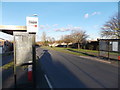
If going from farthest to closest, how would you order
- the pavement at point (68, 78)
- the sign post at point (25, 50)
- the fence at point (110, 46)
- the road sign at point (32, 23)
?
the fence at point (110, 46)
the road sign at point (32, 23)
the pavement at point (68, 78)
the sign post at point (25, 50)

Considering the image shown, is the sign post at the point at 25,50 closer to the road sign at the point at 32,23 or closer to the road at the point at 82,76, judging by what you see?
the road sign at the point at 32,23

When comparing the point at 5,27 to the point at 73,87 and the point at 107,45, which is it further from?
the point at 107,45

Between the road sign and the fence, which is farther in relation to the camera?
the fence

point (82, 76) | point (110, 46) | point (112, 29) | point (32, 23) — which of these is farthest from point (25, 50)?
point (112, 29)

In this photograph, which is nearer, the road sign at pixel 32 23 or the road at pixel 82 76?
the road at pixel 82 76

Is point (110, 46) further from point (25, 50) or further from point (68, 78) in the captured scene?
point (25, 50)

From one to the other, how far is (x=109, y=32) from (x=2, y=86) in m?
32.5

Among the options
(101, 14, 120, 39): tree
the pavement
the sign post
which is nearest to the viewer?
the sign post

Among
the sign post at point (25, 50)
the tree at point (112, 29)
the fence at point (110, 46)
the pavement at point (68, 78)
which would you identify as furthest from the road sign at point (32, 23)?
the tree at point (112, 29)

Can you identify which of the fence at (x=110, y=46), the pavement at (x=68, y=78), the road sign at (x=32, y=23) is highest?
the road sign at (x=32, y=23)

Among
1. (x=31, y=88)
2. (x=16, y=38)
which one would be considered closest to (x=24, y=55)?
(x=16, y=38)

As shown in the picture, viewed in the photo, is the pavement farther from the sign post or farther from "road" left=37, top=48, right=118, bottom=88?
the sign post

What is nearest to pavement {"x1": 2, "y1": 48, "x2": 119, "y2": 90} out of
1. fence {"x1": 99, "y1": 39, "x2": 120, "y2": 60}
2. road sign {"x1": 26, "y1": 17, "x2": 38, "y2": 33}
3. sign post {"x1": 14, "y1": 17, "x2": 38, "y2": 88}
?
sign post {"x1": 14, "y1": 17, "x2": 38, "y2": 88}

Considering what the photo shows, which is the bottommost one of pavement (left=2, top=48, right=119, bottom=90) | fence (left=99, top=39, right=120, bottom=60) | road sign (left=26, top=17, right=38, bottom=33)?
pavement (left=2, top=48, right=119, bottom=90)
